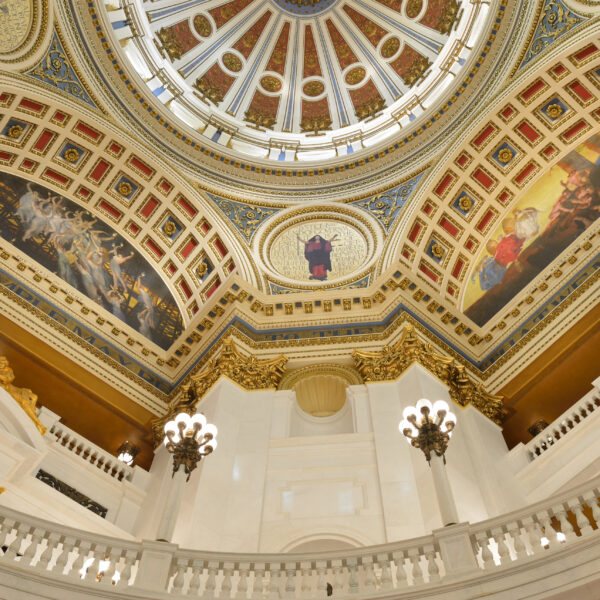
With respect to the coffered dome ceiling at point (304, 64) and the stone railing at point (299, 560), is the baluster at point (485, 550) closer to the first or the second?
the stone railing at point (299, 560)

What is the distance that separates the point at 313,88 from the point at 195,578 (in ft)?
66.2

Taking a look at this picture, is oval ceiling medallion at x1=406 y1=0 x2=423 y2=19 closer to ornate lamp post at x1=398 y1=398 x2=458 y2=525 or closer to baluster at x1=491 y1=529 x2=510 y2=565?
ornate lamp post at x1=398 y1=398 x2=458 y2=525

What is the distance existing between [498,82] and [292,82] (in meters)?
8.50

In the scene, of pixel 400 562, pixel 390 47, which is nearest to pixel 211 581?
pixel 400 562

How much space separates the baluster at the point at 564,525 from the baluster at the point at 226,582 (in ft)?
12.2

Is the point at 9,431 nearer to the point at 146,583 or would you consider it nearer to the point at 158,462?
the point at 158,462

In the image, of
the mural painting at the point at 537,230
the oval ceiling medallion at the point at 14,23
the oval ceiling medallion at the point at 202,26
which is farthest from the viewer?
the oval ceiling medallion at the point at 202,26

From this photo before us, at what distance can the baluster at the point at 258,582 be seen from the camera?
8234mm

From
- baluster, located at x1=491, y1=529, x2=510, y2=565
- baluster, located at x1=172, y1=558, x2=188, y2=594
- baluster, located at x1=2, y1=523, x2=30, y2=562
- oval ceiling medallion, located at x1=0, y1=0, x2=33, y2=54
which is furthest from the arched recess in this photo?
oval ceiling medallion, located at x1=0, y1=0, x2=33, y2=54

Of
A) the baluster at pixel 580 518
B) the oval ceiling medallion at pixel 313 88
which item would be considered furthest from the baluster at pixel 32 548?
the oval ceiling medallion at pixel 313 88

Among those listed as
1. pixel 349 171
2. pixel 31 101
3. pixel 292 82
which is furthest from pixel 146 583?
pixel 292 82

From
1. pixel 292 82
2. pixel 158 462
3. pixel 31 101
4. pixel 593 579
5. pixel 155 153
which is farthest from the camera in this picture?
pixel 292 82

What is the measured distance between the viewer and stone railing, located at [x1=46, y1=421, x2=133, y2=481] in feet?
48.0

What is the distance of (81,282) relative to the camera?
60.6ft
